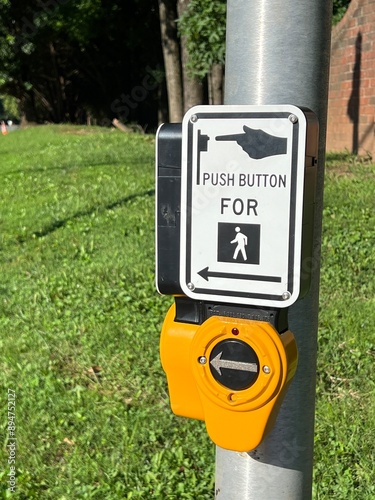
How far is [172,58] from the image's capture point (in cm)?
1723

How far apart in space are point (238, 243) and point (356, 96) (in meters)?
8.84

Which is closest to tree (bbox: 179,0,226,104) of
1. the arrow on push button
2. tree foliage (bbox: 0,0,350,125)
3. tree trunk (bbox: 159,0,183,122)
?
tree trunk (bbox: 159,0,183,122)

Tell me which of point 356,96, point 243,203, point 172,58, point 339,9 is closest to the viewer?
point 243,203

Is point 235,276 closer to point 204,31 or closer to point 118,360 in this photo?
point 118,360

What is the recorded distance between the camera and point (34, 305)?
502 cm

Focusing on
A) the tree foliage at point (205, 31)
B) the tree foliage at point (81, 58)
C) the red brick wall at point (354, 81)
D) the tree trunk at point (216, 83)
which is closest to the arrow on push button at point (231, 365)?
the red brick wall at point (354, 81)

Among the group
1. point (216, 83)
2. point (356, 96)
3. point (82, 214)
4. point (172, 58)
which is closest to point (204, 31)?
point (356, 96)

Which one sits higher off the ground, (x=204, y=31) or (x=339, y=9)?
(x=339, y=9)

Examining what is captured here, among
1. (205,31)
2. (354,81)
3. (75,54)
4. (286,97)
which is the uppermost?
(205,31)

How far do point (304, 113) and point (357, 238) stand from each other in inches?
176

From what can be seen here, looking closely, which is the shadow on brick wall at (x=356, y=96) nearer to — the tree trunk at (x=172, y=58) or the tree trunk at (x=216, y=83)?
the tree trunk at (x=216, y=83)

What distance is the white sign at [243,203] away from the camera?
52.1 inches

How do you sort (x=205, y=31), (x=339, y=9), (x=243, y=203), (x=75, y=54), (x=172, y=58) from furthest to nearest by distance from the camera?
(x=75, y=54) → (x=172, y=58) → (x=339, y=9) → (x=205, y=31) → (x=243, y=203)

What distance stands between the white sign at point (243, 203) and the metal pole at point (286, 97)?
147 millimetres
